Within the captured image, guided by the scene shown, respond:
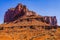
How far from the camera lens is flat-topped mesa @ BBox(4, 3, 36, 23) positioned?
158837mm

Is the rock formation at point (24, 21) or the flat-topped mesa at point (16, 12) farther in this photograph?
the flat-topped mesa at point (16, 12)

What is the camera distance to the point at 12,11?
556 ft

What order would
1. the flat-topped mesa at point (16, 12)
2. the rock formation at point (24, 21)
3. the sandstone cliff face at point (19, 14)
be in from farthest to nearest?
the flat-topped mesa at point (16, 12) → the sandstone cliff face at point (19, 14) → the rock formation at point (24, 21)

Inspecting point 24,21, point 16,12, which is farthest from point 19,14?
point 24,21

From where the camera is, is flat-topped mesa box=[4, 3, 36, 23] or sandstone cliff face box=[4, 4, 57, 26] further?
flat-topped mesa box=[4, 3, 36, 23]

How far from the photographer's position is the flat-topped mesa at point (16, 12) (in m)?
159

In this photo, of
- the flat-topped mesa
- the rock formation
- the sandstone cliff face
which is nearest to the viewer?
the rock formation

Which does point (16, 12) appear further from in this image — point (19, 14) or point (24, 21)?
point (24, 21)

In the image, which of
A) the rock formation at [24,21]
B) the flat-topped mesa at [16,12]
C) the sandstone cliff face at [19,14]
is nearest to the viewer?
the rock formation at [24,21]

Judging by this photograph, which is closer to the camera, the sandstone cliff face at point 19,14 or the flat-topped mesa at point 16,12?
the sandstone cliff face at point 19,14

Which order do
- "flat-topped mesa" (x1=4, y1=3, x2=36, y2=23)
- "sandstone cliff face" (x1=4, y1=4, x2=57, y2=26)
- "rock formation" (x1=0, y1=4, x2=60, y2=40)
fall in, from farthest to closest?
1. "flat-topped mesa" (x1=4, y1=3, x2=36, y2=23)
2. "sandstone cliff face" (x1=4, y1=4, x2=57, y2=26)
3. "rock formation" (x1=0, y1=4, x2=60, y2=40)

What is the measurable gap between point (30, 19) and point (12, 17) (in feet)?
90.2

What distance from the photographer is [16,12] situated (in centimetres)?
16438

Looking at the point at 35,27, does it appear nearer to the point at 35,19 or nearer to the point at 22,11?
the point at 35,19
